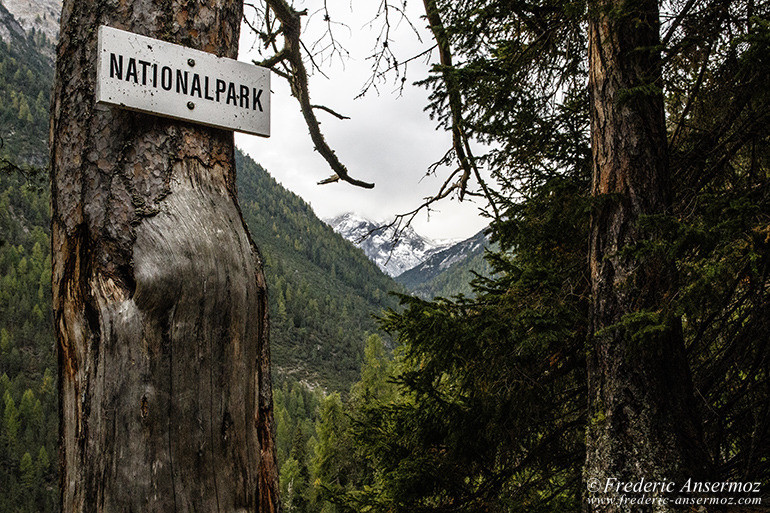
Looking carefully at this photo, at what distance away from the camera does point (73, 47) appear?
1.31m

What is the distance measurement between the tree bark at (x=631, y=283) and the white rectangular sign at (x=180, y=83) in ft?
5.69

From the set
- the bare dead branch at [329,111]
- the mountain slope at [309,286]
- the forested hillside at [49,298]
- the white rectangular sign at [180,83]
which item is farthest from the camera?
the mountain slope at [309,286]

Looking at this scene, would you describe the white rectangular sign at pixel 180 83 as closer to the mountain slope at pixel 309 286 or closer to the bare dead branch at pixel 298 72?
the bare dead branch at pixel 298 72

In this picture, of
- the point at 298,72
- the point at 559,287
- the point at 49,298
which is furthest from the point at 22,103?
the point at 559,287

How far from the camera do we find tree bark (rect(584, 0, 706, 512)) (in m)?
2.35

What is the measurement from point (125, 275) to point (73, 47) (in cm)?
62

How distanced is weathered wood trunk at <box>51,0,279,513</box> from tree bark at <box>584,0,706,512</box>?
5.47ft

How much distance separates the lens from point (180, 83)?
4.37ft

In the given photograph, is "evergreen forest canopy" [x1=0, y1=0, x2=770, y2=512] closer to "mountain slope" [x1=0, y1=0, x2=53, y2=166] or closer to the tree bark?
the tree bark

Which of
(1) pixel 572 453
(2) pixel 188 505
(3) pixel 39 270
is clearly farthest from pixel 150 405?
(3) pixel 39 270

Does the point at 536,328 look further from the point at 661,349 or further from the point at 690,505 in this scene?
the point at 690,505

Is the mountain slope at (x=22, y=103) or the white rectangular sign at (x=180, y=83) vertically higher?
the mountain slope at (x=22, y=103)

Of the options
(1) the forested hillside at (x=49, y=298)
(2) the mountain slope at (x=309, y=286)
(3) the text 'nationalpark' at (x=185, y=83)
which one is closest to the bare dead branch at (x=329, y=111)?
(3) the text 'nationalpark' at (x=185, y=83)

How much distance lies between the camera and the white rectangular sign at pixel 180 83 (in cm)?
125
